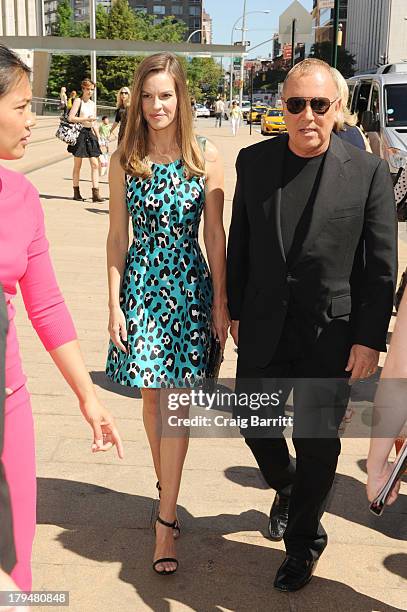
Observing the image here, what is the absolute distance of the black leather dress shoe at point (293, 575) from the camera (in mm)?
3172

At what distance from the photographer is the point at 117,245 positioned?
3416 millimetres

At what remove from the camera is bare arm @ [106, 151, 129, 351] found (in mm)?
3354

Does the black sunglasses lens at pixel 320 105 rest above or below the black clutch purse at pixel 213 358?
above

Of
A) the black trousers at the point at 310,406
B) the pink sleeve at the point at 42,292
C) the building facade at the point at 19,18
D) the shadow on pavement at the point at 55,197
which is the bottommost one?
the shadow on pavement at the point at 55,197

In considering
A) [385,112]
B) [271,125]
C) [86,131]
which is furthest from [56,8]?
[385,112]

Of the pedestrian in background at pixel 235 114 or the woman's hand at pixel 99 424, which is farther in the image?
the pedestrian in background at pixel 235 114

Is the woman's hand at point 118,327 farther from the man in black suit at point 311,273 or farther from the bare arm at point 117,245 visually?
the man in black suit at point 311,273

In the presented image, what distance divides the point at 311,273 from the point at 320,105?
23.2 inches

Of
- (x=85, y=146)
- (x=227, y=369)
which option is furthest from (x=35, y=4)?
(x=227, y=369)

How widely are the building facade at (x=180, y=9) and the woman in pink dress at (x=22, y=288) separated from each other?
175 metres

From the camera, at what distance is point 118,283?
11.2 feet

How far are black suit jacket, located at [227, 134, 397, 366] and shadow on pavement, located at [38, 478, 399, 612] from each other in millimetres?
853

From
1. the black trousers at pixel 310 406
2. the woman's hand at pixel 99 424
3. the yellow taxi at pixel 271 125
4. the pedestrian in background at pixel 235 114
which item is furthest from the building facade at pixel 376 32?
the woman's hand at pixel 99 424

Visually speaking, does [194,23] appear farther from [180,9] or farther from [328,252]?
[328,252]
